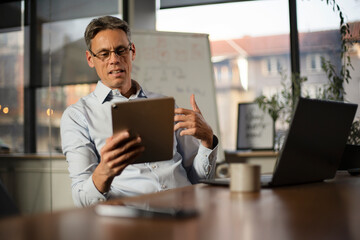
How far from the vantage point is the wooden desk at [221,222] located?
0.66 meters

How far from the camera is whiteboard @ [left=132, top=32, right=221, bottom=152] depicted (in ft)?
12.6

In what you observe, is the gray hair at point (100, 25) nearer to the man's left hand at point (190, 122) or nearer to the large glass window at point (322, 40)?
the man's left hand at point (190, 122)

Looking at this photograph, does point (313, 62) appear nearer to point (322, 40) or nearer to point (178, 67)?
point (322, 40)

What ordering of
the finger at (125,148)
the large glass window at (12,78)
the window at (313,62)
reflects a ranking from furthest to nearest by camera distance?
the window at (313,62) < the large glass window at (12,78) < the finger at (125,148)

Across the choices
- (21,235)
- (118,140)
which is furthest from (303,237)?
(118,140)

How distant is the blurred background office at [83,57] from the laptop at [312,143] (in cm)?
237

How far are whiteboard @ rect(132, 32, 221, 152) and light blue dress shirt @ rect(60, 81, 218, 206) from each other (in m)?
1.77

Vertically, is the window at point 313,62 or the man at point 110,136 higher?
the window at point 313,62

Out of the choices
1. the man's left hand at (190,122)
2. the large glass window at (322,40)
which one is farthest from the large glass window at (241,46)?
the man's left hand at (190,122)

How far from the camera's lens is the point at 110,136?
1.87 m

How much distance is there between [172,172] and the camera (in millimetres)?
1926

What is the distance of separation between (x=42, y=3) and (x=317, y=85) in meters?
2.75

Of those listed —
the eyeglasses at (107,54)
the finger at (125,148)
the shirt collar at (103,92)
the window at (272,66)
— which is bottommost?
the finger at (125,148)

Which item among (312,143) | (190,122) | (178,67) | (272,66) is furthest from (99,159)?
(272,66)
